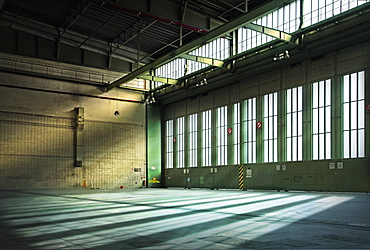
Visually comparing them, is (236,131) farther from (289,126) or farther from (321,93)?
(321,93)

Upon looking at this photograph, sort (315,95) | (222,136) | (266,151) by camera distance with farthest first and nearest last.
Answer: (222,136), (266,151), (315,95)

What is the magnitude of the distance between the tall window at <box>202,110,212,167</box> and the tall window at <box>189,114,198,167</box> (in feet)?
4.96

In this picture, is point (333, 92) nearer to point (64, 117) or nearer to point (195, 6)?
point (195, 6)

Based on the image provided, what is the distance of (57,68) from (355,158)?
3280 cm

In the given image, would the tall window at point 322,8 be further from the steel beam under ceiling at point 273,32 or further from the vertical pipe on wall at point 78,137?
the vertical pipe on wall at point 78,137

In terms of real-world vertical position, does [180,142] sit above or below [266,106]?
below

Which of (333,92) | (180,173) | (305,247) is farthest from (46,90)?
(305,247)

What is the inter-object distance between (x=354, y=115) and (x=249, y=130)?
37.2ft

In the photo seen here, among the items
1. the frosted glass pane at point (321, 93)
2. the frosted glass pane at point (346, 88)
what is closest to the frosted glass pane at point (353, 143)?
the frosted glass pane at point (346, 88)

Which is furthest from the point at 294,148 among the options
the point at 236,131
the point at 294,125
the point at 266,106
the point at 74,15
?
the point at 74,15

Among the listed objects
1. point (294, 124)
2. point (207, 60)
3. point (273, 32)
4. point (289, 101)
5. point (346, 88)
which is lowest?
point (294, 124)

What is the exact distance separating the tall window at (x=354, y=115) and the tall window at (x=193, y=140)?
64.8ft

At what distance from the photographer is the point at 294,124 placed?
111 ft

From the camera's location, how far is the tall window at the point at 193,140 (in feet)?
151
